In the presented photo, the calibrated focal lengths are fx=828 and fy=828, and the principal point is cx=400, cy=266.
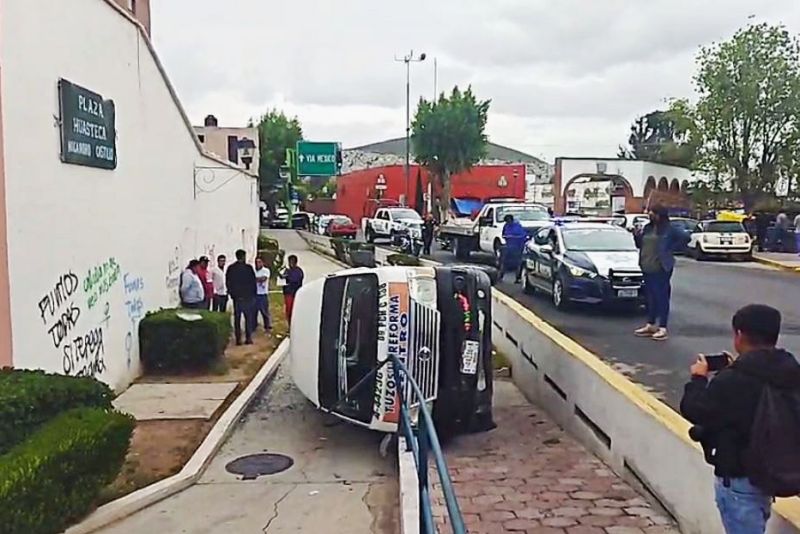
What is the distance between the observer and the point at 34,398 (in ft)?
20.5

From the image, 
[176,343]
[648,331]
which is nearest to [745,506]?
[648,331]

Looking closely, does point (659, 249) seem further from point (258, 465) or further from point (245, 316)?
point (245, 316)

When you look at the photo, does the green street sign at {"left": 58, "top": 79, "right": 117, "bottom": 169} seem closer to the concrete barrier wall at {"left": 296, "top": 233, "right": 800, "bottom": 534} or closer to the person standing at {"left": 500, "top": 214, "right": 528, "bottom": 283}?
the concrete barrier wall at {"left": 296, "top": 233, "right": 800, "bottom": 534}

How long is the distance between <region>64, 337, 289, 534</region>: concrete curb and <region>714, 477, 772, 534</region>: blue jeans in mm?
4622

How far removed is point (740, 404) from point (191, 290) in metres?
12.1


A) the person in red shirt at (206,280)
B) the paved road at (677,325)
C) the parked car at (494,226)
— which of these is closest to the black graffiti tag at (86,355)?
the person in red shirt at (206,280)

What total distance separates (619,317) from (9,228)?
1010 cm

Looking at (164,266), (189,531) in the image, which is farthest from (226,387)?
(189,531)

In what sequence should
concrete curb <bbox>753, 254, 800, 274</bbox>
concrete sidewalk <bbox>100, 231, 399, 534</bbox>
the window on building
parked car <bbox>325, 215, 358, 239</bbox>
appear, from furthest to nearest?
parked car <bbox>325, 215, 358, 239</bbox> < the window on building < concrete curb <bbox>753, 254, 800, 274</bbox> < concrete sidewalk <bbox>100, 231, 399, 534</bbox>

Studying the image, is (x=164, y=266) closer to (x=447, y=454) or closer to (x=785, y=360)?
(x=447, y=454)

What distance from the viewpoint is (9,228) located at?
24.8 ft

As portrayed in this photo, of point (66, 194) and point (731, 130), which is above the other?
point (731, 130)

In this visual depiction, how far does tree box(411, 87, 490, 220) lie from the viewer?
56.1 meters

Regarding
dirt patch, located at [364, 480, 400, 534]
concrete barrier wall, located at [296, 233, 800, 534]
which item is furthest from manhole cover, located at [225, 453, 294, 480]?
concrete barrier wall, located at [296, 233, 800, 534]
